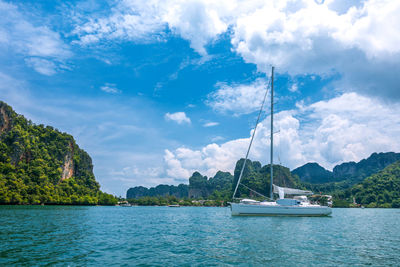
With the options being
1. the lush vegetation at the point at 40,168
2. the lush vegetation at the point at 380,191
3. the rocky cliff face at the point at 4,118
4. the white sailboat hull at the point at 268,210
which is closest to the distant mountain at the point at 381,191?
the lush vegetation at the point at 380,191

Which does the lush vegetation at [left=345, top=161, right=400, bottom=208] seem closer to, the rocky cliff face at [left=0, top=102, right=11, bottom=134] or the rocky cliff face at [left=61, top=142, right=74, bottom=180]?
the rocky cliff face at [left=61, top=142, right=74, bottom=180]

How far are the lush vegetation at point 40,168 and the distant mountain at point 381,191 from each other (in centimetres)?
13721

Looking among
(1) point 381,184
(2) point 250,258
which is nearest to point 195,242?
(2) point 250,258

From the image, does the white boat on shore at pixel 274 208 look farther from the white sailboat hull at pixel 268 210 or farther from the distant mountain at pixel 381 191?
the distant mountain at pixel 381 191

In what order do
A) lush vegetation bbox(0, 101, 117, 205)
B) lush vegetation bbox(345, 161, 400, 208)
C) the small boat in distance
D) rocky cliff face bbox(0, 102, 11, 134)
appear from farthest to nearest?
the small boat in distance, lush vegetation bbox(345, 161, 400, 208), rocky cliff face bbox(0, 102, 11, 134), lush vegetation bbox(0, 101, 117, 205)

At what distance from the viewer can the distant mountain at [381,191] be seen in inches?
5615

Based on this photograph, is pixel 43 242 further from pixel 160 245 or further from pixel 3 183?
pixel 3 183

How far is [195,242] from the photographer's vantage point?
1991cm

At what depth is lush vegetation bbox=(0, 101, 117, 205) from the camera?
93000 mm

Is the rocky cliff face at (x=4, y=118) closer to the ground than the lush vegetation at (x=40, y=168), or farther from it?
farther from it

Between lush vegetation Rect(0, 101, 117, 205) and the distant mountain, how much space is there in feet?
450

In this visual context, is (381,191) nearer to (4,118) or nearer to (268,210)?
(268,210)

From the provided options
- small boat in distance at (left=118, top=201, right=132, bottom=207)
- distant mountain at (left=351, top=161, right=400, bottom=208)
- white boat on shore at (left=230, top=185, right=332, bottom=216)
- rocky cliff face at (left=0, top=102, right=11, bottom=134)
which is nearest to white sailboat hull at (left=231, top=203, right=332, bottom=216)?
white boat on shore at (left=230, top=185, right=332, bottom=216)

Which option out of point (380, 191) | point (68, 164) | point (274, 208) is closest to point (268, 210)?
point (274, 208)
